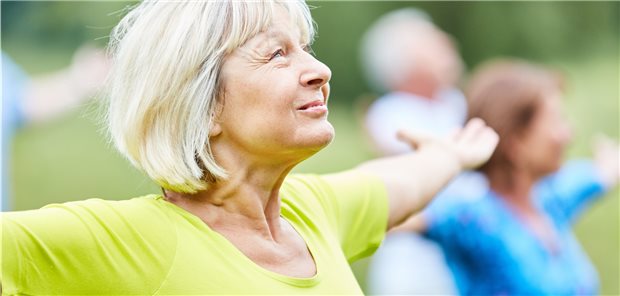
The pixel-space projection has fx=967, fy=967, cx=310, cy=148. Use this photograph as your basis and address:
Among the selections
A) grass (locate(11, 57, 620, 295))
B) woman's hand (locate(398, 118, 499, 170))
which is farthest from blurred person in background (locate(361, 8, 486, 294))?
woman's hand (locate(398, 118, 499, 170))

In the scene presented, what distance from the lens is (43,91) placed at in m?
4.62

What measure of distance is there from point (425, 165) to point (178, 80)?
0.80m

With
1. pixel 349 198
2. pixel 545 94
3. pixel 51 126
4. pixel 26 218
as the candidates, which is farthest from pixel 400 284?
pixel 26 218

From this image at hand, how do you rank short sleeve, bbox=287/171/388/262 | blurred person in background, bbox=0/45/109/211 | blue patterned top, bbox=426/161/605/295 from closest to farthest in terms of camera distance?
short sleeve, bbox=287/171/388/262, blue patterned top, bbox=426/161/605/295, blurred person in background, bbox=0/45/109/211

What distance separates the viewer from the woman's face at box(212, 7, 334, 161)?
5.76 ft

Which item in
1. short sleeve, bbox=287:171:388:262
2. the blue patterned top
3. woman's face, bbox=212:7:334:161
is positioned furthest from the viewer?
the blue patterned top

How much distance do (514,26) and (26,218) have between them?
5.33 meters

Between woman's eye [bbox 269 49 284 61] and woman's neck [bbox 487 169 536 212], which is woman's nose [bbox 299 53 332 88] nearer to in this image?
woman's eye [bbox 269 49 284 61]

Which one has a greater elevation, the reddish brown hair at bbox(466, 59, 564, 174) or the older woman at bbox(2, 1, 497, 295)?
the older woman at bbox(2, 1, 497, 295)

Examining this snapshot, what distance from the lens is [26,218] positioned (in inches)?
61.1

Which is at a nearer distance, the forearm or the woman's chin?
the woman's chin

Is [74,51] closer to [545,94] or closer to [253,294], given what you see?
[545,94]

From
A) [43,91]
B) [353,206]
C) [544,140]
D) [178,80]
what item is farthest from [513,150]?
[178,80]

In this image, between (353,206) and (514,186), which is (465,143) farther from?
(514,186)
